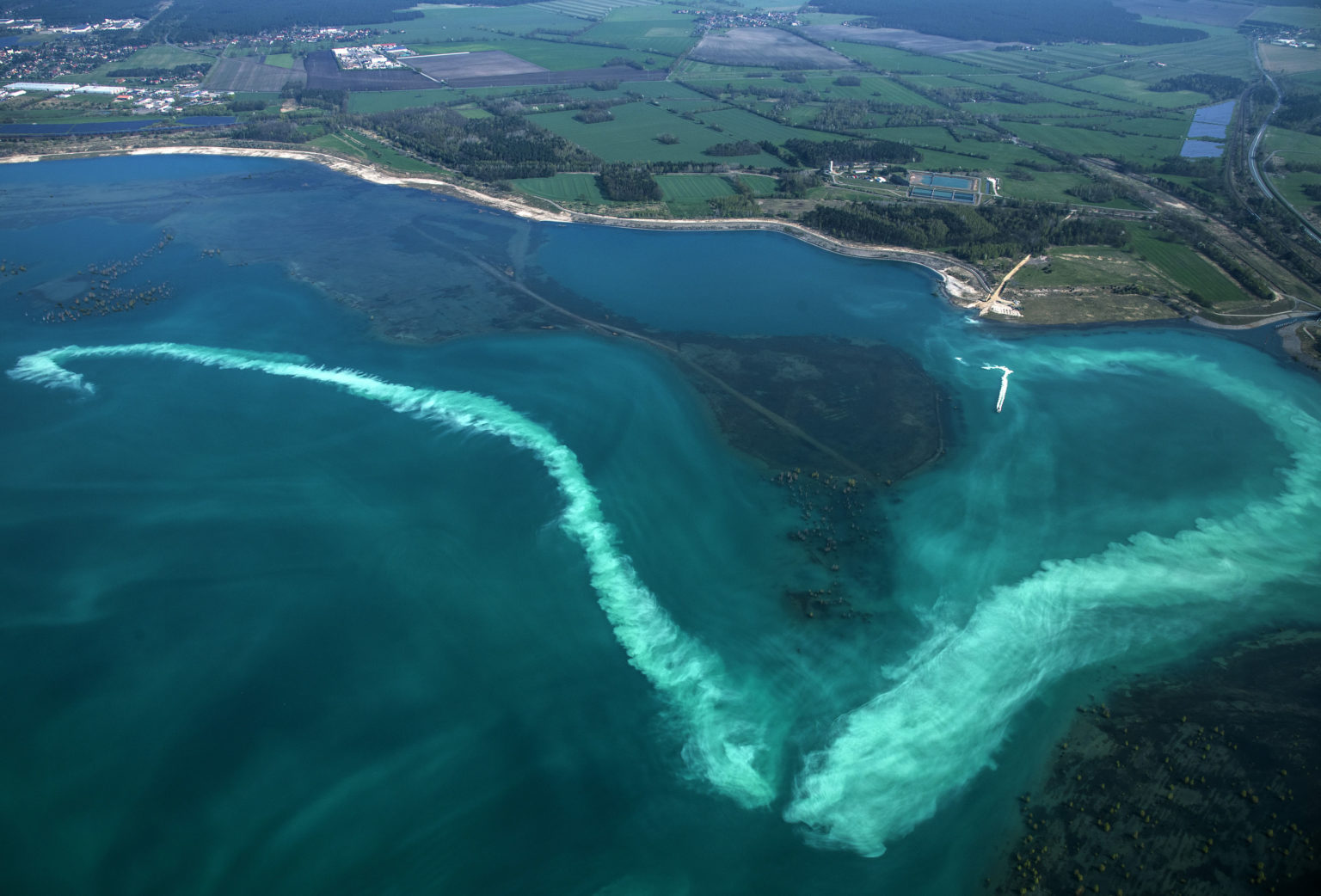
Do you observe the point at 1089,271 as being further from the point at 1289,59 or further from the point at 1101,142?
the point at 1289,59

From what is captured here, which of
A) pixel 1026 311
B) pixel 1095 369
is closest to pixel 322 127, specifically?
pixel 1026 311

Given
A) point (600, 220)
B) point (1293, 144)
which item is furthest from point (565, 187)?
point (1293, 144)

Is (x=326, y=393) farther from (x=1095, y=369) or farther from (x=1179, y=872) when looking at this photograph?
(x=1095, y=369)

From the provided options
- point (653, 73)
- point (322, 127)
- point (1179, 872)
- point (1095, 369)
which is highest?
point (653, 73)

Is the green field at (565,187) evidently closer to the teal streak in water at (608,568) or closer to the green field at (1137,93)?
the teal streak in water at (608,568)

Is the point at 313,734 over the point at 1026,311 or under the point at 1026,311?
under

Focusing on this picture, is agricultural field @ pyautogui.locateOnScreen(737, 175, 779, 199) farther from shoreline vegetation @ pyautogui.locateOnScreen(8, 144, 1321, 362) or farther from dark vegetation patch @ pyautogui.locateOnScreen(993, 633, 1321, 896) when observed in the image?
dark vegetation patch @ pyautogui.locateOnScreen(993, 633, 1321, 896)

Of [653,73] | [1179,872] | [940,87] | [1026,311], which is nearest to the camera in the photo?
[1179,872]
